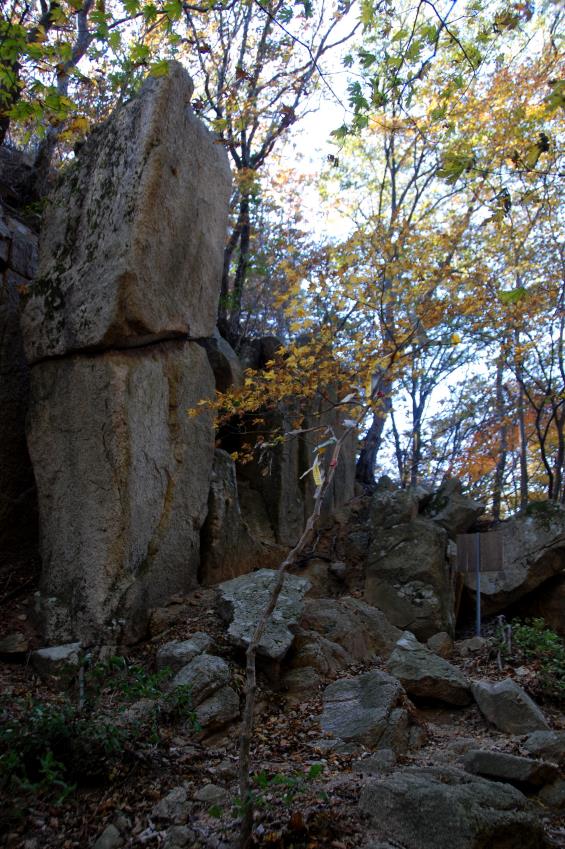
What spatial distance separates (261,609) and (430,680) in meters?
1.70

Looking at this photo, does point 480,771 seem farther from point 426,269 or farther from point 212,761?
point 426,269

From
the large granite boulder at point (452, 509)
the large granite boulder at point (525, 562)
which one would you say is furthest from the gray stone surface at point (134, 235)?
the large granite boulder at point (525, 562)

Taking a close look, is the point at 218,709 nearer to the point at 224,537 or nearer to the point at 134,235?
the point at 224,537

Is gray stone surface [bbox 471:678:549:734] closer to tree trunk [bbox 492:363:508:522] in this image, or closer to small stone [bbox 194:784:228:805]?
small stone [bbox 194:784:228:805]

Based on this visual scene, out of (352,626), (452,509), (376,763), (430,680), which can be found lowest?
(376,763)

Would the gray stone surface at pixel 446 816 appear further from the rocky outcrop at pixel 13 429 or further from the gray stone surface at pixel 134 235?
the rocky outcrop at pixel 13 429

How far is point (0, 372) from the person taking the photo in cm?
756

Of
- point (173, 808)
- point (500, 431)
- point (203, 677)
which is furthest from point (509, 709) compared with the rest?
point (500, 431)

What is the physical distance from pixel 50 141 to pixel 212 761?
28.9 ft

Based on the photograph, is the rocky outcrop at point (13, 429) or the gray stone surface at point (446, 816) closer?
the gray stone surface at point (446, 816)

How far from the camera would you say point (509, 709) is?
579 cm

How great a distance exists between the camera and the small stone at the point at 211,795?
12.7ft

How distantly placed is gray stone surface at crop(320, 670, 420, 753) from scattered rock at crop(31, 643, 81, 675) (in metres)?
2.19

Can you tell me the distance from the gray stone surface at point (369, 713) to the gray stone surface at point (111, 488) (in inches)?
80.8
